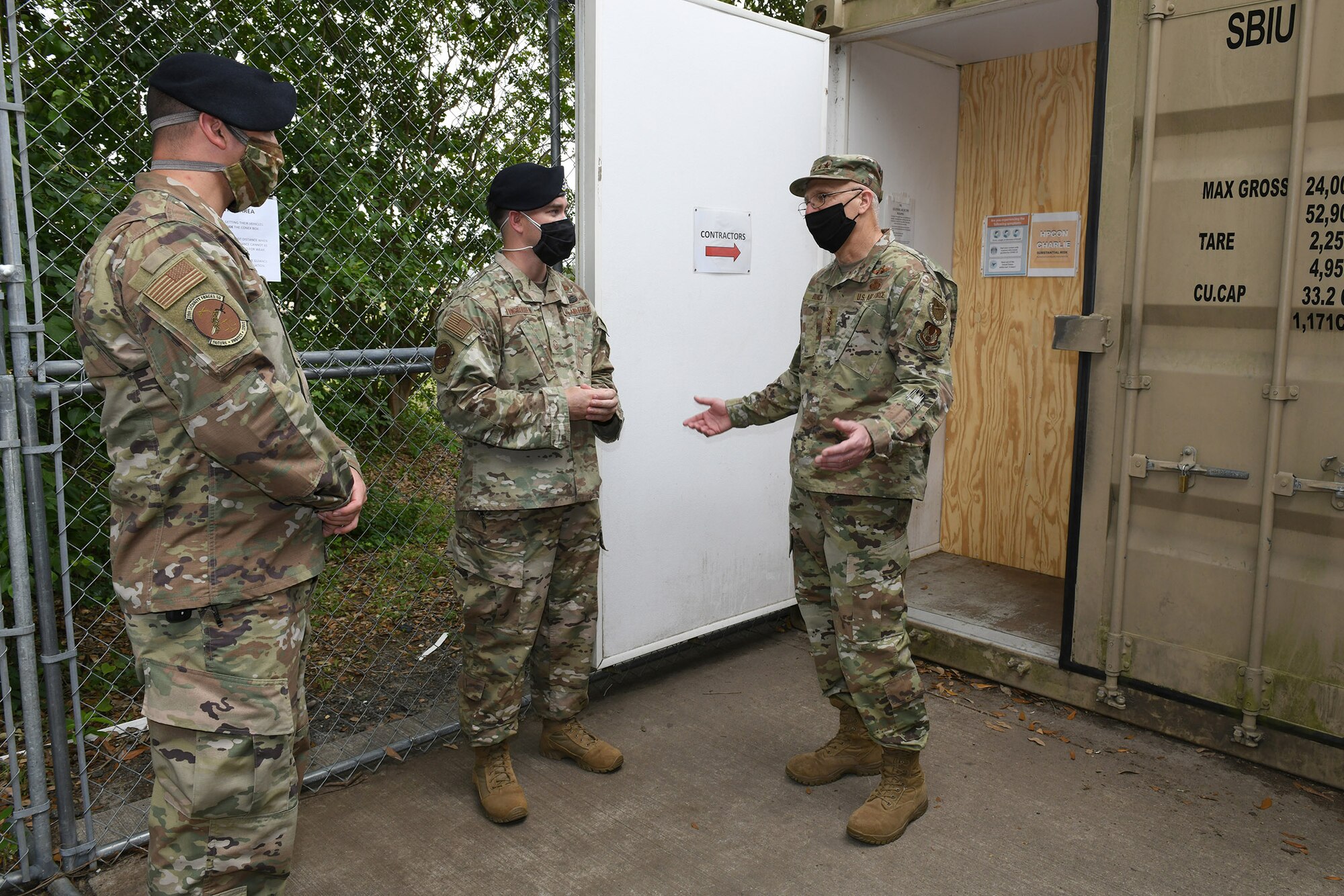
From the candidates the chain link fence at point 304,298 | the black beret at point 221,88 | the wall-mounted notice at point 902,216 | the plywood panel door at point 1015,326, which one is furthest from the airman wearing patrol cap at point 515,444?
the plywood panel door at point 1015,326

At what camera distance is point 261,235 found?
2879mm

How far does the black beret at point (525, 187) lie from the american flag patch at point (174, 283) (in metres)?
1.32

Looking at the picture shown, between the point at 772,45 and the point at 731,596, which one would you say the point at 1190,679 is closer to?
the point at 731,596

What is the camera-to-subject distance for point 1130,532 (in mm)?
3674

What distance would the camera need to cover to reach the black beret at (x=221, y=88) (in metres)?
1.98

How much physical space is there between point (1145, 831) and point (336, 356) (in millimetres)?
2899

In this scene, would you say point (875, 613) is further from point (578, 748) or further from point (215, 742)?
point (215, 742)

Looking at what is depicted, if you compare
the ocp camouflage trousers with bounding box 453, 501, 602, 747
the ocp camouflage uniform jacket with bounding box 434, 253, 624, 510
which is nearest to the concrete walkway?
the ocp camouflage trousers with bounding box 453, 501, 602, 747

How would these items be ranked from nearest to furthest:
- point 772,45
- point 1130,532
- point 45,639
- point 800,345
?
point 45,639, point 800,345, point 1130,532, point 772,45

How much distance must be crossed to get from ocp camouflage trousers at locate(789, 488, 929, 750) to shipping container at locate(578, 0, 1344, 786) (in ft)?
3.43

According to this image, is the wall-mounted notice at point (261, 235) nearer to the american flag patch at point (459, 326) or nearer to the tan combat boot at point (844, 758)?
the american flag patch at point (459, 326)

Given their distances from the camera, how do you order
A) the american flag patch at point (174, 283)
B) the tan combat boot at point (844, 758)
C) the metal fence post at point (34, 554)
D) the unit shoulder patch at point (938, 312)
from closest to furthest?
the american flag patch at point (174, 283) < the metal fence post at point (34, 554) < the unit shoulder patch at point (938, 312) < the tan combat boot at point (844, 758)

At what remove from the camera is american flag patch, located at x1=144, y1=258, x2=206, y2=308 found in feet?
6.10

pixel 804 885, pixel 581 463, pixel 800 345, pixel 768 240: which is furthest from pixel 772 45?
pixel 804 885
